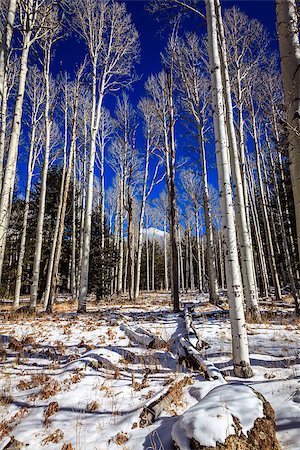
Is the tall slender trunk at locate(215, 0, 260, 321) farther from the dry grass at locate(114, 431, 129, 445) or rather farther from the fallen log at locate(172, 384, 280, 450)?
the dry grass at locate(114, 431, 129, 445)

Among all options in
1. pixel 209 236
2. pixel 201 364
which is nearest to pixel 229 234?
pixel 201 364

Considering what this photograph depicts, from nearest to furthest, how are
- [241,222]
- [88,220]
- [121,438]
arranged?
[121,438] → [241,222] → [88,220]

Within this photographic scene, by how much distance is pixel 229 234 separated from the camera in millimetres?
4027

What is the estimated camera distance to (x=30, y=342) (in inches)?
226

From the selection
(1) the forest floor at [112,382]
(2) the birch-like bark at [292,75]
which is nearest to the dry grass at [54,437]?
(1) the forest floor at [112,382]

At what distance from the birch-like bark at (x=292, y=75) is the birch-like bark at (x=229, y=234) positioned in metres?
1.41

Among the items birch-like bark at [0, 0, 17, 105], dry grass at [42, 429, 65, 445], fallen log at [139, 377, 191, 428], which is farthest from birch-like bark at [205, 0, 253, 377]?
birch-like bark at [0, 0, 17, 105]

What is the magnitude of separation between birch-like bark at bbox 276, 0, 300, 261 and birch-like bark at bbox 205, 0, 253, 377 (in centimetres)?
141

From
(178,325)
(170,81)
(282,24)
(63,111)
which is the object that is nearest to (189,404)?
(178,325)

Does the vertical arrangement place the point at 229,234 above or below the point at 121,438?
above

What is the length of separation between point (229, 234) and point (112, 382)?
2.97 metres

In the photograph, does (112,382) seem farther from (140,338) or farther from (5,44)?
(5,44)

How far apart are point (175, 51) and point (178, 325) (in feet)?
36.5

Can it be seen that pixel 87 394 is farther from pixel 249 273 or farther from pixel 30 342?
pixel 249 273
